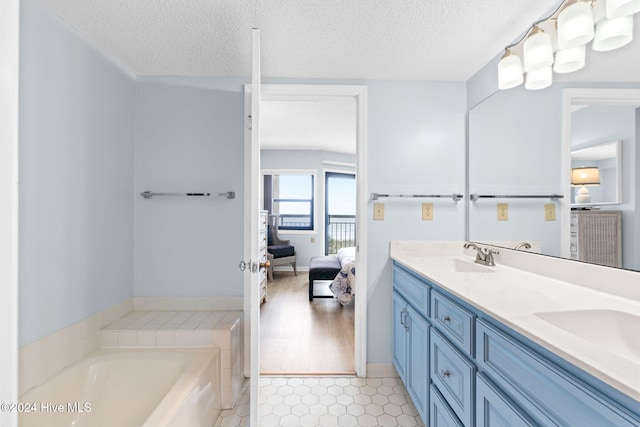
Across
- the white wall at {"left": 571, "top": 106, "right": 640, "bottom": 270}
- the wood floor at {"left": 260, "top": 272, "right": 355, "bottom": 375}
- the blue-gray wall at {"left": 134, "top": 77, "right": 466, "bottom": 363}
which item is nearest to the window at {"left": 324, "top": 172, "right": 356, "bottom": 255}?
the wood floor at {"left": 260, "top": 272, "right": 355, "bottom": 375}

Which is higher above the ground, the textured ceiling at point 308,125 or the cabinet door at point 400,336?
the textured ceiling at point 308,125

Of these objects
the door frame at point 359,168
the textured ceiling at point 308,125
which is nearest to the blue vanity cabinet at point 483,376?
the door frame at point 359,168

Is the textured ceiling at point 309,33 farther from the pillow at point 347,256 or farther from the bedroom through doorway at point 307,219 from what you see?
the pillow at point 347,256

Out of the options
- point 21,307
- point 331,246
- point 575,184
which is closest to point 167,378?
point 21,307

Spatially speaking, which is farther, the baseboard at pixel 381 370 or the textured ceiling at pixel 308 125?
the textured ceiling at pixel 308 125

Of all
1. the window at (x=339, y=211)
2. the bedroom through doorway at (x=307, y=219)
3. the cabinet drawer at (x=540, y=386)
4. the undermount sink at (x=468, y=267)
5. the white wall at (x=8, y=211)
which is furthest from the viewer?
the window at (x=339, y=211)

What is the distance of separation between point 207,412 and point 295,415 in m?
0.51

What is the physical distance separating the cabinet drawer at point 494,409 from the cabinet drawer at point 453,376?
0.14 ft

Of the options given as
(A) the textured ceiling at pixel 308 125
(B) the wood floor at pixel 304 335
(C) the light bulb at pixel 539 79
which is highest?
(A) the textured ceiling at pixel 308 125

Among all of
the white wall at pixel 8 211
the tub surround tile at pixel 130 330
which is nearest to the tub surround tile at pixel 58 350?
the tub surround tile at pixel 130 330

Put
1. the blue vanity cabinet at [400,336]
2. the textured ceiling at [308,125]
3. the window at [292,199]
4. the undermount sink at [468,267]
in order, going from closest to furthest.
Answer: the undermount sink at [468,267] < the blue vanity cabinet at [400,336] < the textured ceiling at [308,125] < the window at [292,199]

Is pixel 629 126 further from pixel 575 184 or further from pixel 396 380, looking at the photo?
pixel 396 380

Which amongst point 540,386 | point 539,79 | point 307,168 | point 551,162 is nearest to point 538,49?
point 539,79

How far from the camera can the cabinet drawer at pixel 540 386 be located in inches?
24.3
